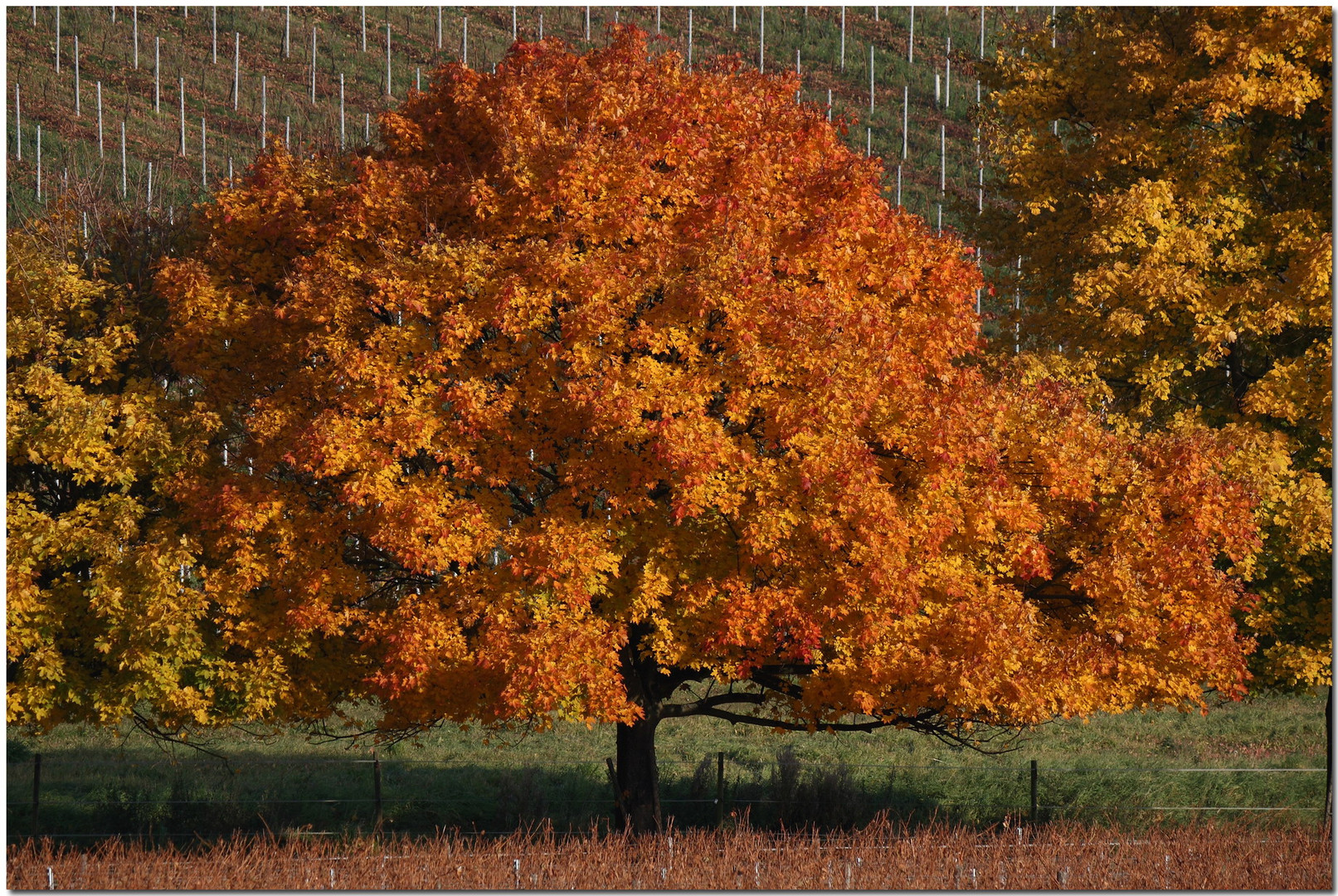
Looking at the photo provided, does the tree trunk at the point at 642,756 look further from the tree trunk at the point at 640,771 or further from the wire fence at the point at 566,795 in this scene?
the wire fence at the point at 566,795

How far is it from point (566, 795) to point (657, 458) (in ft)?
41.5

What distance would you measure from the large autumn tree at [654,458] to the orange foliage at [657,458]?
53 millimetres

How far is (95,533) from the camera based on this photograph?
49.8 ft

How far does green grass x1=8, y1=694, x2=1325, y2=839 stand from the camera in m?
22.0

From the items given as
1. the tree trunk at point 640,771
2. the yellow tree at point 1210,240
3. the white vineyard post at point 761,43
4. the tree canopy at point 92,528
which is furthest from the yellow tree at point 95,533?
the white vineyard post at point 761,43

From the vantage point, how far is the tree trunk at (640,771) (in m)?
17.4

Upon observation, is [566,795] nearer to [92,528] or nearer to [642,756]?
[642,756]

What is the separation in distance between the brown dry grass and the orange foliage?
1.67 meters

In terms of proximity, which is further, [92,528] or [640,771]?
[640,771]

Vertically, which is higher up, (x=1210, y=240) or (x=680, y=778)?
(x=1210, y=240)

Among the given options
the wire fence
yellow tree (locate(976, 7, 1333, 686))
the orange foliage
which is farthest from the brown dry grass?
the wire fence

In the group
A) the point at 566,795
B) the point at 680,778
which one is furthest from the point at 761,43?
the point at 566,795

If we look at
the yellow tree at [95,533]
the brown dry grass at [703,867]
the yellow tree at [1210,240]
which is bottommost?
the brown dry grass at [703,867]

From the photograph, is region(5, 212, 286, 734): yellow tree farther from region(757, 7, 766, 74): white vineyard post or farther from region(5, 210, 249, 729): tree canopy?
region(757, 7, 766, 74): white vineyard post
